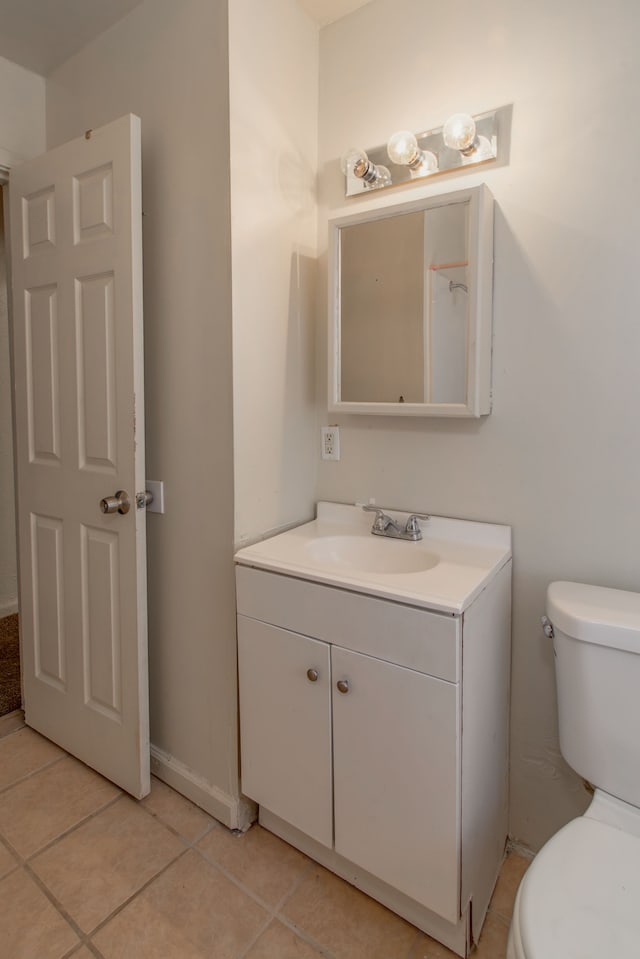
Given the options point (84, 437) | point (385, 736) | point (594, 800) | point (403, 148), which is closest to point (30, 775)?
point (84, 437)

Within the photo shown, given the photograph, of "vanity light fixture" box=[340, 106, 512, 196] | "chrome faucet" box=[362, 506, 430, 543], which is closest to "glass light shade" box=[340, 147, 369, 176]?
"vanity light fixture" box=[340, 106, 512, 196]

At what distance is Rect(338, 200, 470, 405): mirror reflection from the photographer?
1394 millimetres

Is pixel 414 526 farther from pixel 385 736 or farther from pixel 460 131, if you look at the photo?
pixel 460 131

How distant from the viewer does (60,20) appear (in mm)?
1602

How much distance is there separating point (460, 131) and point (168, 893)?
2.06 meters

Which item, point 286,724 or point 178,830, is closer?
point 286,724

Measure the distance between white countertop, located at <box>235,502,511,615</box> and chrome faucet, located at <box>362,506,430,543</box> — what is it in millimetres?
19

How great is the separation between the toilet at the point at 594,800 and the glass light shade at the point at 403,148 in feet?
3.89

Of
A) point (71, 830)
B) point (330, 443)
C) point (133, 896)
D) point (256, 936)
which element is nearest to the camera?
point (256, 936)

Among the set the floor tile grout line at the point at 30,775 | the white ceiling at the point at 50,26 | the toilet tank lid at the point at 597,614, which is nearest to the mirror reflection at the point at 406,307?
the toilet tank lid at the point at 597,614

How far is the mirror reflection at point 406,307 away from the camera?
1394 millimetres

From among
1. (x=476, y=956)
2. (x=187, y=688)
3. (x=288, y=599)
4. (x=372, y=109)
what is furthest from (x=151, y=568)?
(x=372, y=109)

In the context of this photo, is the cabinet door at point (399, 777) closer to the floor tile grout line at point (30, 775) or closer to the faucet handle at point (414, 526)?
the faucet handle at point (414, 526)

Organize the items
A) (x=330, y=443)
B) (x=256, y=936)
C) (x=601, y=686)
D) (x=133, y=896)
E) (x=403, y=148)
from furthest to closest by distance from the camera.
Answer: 1. (x=330, y=443)
2. (x=403, y=148)
3. (x=133, y=896)
4. (x=256, y=936)
5. (x=601, y=686)
